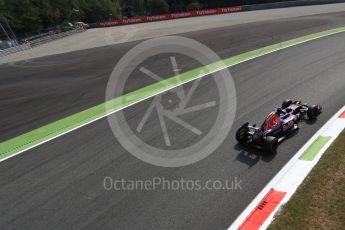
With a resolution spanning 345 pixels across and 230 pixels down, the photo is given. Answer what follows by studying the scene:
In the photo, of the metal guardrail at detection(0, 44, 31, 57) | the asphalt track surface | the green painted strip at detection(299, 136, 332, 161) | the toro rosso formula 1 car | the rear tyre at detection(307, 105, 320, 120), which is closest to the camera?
the asphalt track surface

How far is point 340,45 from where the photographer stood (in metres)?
18.5

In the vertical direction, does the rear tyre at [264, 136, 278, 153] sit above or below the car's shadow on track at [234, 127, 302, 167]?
above

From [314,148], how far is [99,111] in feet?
25.1

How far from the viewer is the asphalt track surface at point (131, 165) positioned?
6305mm

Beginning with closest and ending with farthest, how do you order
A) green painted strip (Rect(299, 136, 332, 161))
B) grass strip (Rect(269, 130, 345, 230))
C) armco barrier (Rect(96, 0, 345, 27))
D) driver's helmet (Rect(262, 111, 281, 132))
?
grass strip (Rect(269, 130, 345, 230)), green painted strip (Rect(299, 136, 332, 161)), driver's helmet (Rect(262, 111, 281, 132)), armco barrier (Rect(96, 0, 345, 27))

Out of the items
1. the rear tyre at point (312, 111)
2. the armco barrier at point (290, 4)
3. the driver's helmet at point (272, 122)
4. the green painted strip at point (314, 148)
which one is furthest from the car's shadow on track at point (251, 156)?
the armco barrier at point (290, 4)

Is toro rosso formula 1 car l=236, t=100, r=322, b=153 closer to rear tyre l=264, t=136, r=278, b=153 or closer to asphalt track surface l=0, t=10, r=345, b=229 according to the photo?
rear tyre l=264, t=136, r=278, b=153

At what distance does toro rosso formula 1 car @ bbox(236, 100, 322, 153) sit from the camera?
7816 millimetres

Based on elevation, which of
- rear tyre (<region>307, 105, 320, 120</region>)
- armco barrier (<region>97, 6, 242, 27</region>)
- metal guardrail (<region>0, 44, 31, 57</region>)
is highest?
rear tyre (<region>307, 105, 320, 120</region>)

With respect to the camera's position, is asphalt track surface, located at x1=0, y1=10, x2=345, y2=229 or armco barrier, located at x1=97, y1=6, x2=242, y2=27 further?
armco barrier, located at x1=97, y1=6, x2=242, y2=27

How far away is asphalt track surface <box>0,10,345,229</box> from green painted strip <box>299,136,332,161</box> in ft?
0.95

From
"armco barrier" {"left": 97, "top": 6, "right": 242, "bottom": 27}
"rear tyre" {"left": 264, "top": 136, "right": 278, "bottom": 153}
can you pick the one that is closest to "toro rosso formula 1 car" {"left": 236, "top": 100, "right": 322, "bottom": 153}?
"rear tyre" {"left": 264, "top": 136, "right": 278, "bottom": 153}

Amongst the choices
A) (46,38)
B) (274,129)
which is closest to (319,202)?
(274,129)

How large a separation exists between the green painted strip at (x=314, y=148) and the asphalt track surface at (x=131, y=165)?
290 mm
